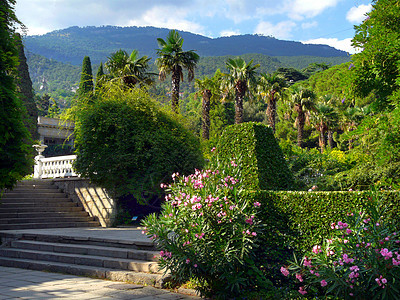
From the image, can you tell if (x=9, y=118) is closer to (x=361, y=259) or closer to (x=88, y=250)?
(x=88, y=250)

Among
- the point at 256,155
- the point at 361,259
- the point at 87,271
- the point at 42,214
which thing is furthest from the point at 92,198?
the point at 361,259

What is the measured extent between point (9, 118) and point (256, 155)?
21.5ft

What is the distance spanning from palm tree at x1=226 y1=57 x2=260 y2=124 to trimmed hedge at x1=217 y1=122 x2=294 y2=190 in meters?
21.4

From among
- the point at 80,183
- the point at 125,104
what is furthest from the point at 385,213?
the point at 80,183

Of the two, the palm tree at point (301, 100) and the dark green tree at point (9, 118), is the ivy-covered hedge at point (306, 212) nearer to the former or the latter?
the dark green tree at point (9, 118)

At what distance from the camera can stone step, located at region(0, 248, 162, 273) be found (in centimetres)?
687

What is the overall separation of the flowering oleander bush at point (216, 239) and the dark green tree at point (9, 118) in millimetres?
5522

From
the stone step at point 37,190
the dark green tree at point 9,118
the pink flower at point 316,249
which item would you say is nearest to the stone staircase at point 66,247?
the stone step at point 37,190

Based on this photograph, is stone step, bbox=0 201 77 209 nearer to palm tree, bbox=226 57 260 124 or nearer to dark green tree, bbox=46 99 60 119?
palm tree, bbox=226 57 260 124

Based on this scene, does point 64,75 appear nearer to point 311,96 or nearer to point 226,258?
point 311,96

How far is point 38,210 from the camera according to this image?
1302cm

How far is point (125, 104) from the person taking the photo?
535 inches

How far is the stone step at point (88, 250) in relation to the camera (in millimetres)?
7316

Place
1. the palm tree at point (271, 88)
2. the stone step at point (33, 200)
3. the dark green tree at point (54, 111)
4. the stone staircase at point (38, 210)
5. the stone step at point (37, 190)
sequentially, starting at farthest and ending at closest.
A: 1. the dark green tree at point (54, 111)
2. the palm tree at point (271, 88)
3. the stone step at point (37, 190)
4. the stone step at point (33, 200)
5. the stone staircase at point (38, 210)
